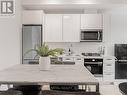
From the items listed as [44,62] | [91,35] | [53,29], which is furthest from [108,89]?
[44,62]

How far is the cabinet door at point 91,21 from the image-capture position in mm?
6598

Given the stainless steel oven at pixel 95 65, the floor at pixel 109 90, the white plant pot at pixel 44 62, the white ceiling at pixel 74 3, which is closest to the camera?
the white plant pot at pixel 44 62

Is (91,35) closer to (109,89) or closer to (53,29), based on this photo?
(53,29)

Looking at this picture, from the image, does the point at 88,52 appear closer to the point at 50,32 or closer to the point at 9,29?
the point at 50,32

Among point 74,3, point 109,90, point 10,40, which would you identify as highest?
point 74,3

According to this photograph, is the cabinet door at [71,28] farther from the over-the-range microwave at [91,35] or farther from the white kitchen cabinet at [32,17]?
the white kitchen cabinet at [32,17]

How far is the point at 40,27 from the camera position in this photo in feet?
20.5

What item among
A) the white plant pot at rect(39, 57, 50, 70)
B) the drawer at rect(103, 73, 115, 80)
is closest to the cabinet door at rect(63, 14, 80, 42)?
the drawer at rect(103, 73, 115, 80)

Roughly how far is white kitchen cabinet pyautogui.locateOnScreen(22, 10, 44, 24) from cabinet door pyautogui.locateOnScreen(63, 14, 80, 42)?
836 mm

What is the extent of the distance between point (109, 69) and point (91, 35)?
1.21m

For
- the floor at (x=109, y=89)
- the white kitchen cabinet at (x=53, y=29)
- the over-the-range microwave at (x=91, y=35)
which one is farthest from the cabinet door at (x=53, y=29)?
the floor at (x=109, y=89)

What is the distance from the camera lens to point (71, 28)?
6.70 m

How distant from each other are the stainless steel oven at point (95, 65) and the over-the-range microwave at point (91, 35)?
692mm

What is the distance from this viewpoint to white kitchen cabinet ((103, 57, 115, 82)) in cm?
630
